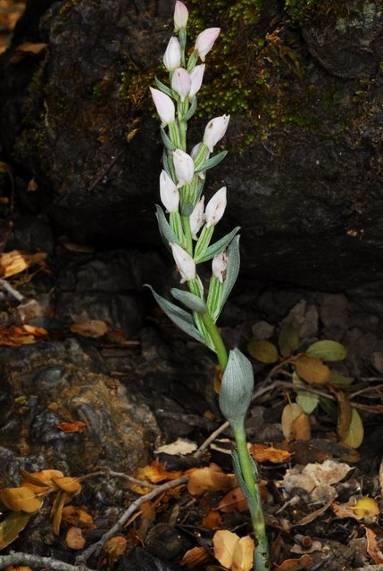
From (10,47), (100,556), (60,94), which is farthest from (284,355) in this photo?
(10,47)

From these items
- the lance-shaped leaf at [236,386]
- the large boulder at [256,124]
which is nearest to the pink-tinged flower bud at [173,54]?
the large boulder at [256,124]

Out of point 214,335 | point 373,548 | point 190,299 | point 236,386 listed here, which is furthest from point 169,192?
point 373,548

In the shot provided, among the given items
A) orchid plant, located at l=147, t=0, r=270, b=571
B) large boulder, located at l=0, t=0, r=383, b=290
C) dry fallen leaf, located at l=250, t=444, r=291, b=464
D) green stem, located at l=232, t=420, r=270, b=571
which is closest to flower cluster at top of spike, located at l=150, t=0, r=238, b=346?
orchid plant, located at l=147, t=0, r=270, b=571

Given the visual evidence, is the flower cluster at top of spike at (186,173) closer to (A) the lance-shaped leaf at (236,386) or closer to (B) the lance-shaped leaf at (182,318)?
(B) the lance-shaped leaf at (182,318)

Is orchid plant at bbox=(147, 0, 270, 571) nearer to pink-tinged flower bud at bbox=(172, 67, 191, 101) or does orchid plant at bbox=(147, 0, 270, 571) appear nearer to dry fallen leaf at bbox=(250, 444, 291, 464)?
pink-tinged flower bud at bbox=(172, 67, 191, 101)

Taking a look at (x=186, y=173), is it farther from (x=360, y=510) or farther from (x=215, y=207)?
(x=360, y=510)

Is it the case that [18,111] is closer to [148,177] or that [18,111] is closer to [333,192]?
[148,177]
